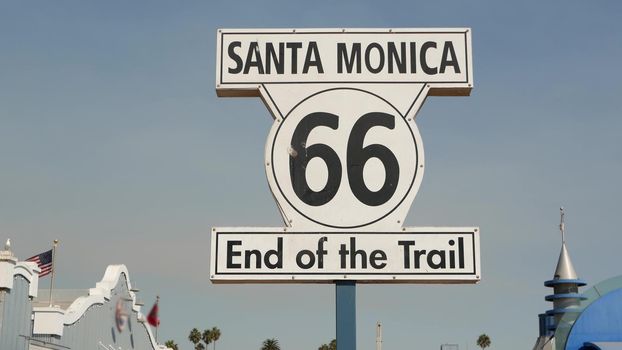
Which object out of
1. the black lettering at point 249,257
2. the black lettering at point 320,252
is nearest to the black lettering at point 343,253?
the black lettering at point 320,252

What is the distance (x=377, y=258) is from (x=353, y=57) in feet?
4.85

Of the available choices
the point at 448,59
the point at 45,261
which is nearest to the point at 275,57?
the point at 448,59

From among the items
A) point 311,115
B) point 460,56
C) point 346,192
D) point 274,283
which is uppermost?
point 460,56

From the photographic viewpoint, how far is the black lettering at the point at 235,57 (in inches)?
264

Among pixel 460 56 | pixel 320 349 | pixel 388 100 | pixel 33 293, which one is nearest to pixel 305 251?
pixel 388 100

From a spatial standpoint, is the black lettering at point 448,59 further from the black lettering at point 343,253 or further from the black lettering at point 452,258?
the black lettering at point 343,253

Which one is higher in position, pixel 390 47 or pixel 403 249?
pixel 390 47

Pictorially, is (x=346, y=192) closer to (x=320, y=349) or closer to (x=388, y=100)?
(x=388, y=100)

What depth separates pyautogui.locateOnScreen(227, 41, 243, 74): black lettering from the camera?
6.71m

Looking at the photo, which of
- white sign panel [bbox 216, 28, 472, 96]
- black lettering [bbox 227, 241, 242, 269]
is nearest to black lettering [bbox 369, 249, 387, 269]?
black lettering [bbox 227, 241, 242, 269]

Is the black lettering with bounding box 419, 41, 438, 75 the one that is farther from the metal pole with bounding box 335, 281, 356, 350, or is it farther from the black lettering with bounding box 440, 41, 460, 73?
the metal pole with bounding box 335, 281, 356, 350

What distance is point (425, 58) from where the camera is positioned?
263 inches

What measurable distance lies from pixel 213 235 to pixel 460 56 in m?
2.20

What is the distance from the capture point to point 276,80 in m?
6.63
